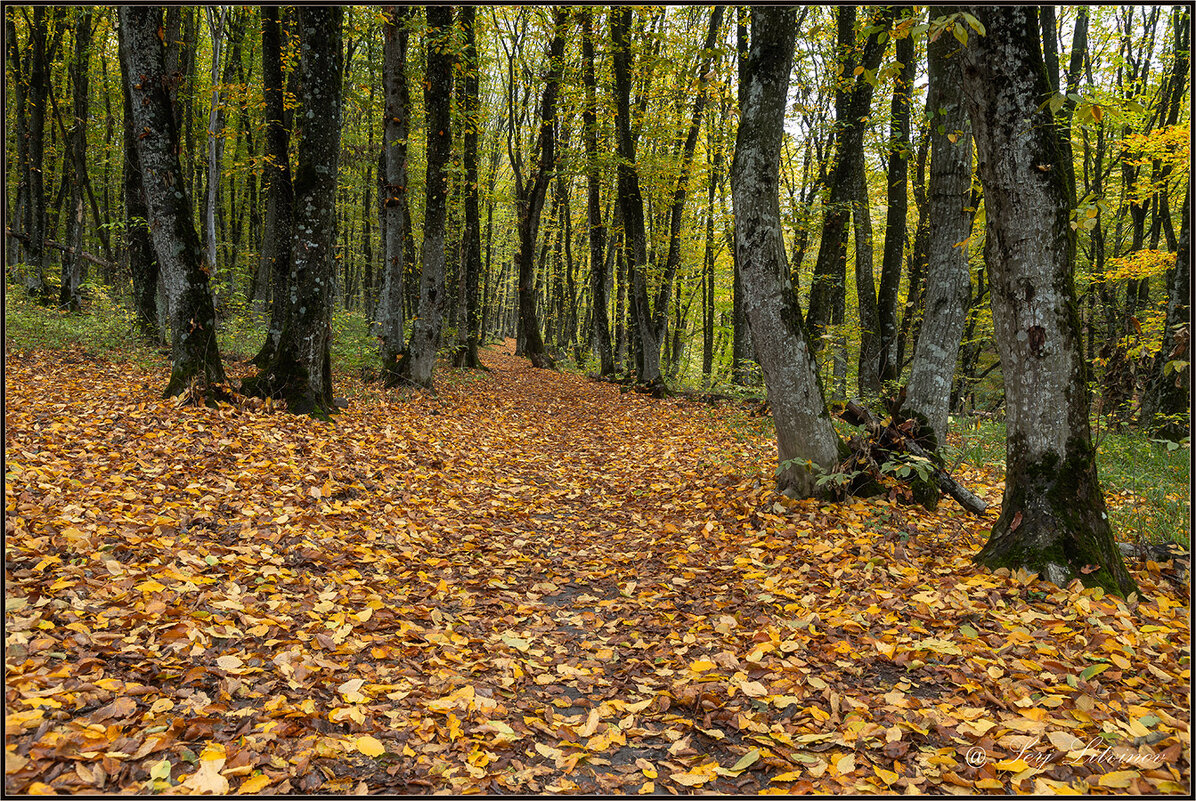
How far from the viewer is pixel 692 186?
54.0 ft

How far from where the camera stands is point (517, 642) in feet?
12.5

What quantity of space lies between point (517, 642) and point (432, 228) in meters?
10.0

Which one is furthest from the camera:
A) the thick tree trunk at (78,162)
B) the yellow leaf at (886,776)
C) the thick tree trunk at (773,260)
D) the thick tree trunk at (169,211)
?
the thick tree trunk at (78,162)

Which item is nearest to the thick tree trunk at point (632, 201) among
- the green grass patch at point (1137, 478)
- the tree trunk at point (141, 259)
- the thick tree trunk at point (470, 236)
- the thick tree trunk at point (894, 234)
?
the thick tree trunk at point (470, 236)

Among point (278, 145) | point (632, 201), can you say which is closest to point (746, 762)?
point (278, 145)

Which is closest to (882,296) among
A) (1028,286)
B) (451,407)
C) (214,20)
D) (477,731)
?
(1028,286)

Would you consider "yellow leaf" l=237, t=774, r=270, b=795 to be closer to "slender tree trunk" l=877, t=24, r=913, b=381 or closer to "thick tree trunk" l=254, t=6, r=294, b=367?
"thick tree trunk" l=254, t=6, r=294, b=367

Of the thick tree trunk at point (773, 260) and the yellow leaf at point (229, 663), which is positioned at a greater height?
the thick tree trunk at point (773, 260)

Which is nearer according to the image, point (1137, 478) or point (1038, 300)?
point (1038, 300)

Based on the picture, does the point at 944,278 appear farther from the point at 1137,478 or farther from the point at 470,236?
the point at 470,236

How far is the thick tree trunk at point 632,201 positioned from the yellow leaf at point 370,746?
13237 mm

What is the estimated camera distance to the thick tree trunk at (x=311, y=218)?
8.19 metres

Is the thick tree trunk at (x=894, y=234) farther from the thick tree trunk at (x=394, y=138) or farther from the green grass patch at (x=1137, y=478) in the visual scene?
the thick tree trunk at (x=394, y=138)

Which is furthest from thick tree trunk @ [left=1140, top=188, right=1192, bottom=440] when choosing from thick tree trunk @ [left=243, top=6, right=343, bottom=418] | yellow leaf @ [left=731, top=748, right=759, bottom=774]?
thick tree trunk @ [left=243, top=6, right=343, bottom=418]
